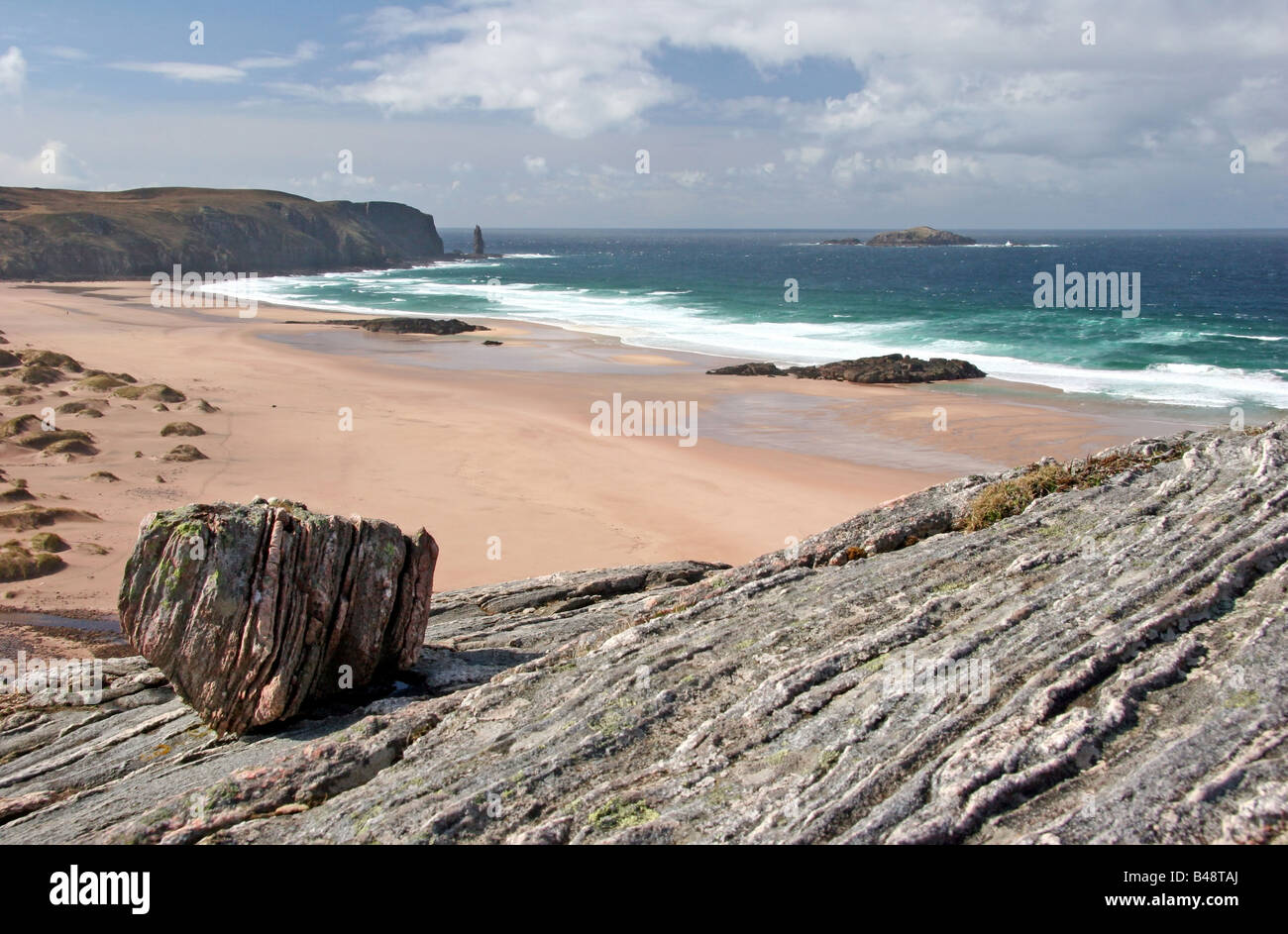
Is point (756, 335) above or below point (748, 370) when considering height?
above

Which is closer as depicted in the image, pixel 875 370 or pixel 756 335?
pixel 875 370

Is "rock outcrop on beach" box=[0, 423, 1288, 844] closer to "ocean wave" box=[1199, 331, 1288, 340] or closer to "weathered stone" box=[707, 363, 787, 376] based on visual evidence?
"weathered stone" box=[707, 363, 787, 376]

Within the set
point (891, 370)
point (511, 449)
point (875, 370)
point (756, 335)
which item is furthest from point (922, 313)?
point (511, 449)

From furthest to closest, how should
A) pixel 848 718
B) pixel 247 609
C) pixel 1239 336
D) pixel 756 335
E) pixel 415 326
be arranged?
pixel 756 335
pixel 415 326
pixel 1239 336
pixel 247 609
pixel 848 718

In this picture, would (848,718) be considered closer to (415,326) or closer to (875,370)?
(875,370)

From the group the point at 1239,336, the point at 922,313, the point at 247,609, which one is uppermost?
the point at 922,313

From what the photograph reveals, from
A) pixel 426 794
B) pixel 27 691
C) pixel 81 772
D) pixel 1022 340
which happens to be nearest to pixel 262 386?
pixel 27 691
